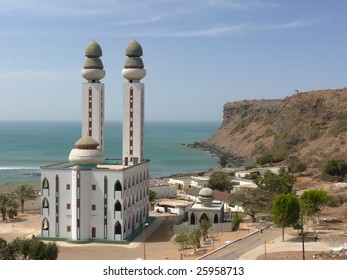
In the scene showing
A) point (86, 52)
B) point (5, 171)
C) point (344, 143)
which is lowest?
point (5, 171)

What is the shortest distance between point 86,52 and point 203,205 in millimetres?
17827

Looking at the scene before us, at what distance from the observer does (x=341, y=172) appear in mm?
70688

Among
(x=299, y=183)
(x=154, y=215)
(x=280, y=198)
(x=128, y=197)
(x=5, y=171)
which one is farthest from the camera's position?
(x=5, y=171)

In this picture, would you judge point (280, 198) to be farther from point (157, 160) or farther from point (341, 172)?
point (157, 160)

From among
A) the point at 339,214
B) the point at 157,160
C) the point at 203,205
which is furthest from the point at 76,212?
the point at 157,160

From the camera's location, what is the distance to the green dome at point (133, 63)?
43906 millimetres

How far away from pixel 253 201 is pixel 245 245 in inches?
378

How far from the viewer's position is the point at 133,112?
43625 millimetres

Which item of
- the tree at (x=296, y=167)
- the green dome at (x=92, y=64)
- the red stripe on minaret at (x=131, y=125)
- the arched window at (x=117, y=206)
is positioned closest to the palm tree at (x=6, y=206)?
the red stripe on minaret at (x=131, y=125)

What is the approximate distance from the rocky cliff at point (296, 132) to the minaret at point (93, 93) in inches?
1978

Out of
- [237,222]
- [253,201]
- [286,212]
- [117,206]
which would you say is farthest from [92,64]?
[286,212]

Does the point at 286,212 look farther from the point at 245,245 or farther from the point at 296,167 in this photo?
the point at 296,167

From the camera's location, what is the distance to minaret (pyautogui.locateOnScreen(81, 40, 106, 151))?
143ft

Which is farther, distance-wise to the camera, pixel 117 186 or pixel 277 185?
pixel 277 185
